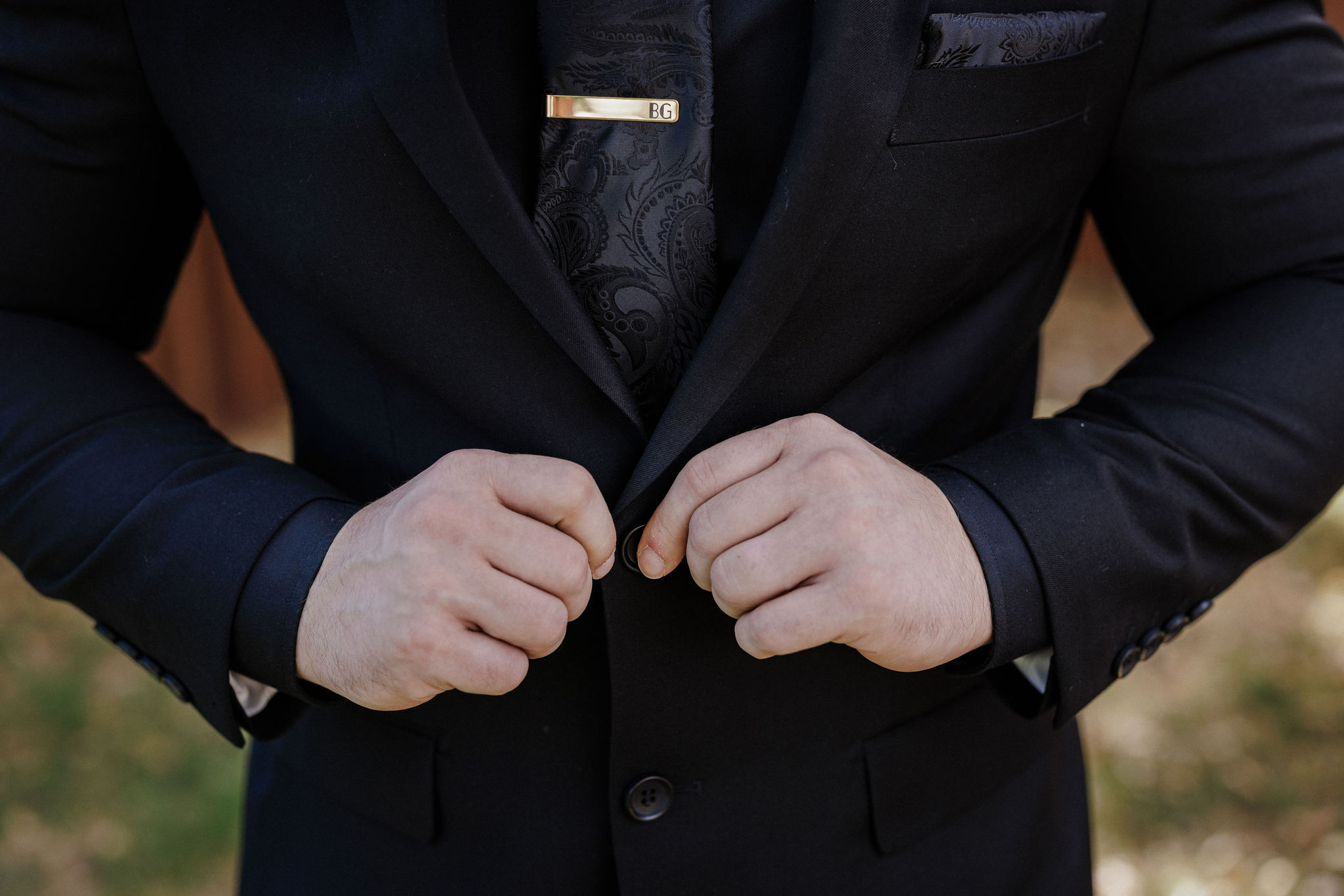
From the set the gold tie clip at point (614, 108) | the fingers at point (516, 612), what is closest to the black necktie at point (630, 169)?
the gold tie clip at point (614, 108)

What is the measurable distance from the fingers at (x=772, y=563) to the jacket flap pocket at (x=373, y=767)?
470 mm

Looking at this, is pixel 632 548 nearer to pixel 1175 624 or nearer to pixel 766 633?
pixel 766 633

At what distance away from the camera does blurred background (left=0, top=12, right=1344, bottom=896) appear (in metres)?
3.03

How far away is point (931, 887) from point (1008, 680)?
276mm

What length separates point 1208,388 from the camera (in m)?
1.20

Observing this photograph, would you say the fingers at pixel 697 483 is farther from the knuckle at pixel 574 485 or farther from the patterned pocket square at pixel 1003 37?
the patterned pocket square at pixel 1003 37

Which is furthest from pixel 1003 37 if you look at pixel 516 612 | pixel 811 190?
pixel 516 612

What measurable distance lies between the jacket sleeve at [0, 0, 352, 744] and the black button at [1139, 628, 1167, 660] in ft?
3.07

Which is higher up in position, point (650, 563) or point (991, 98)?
point (991, 98)

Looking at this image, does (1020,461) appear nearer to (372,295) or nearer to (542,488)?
(542,488)

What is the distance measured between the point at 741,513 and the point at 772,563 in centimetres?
5

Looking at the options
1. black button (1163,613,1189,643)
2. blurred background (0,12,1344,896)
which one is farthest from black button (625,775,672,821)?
blurred background (0,12,1344,896)

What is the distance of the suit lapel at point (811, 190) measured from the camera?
1001mm

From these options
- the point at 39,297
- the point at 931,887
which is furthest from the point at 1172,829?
the point at 39,297
